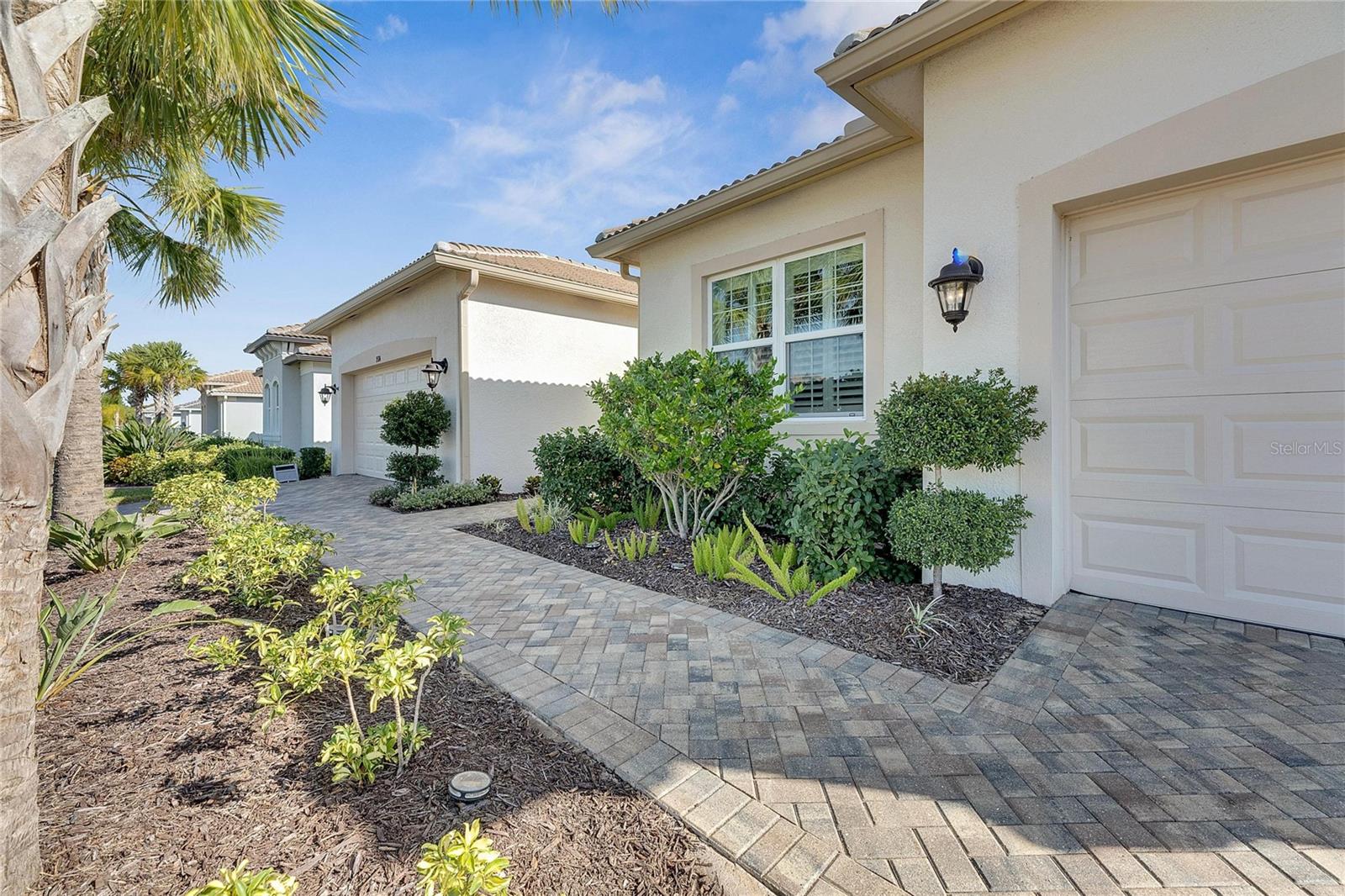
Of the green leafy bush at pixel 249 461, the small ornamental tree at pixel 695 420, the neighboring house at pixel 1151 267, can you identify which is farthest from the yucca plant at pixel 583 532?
the green leafy bush at pixel 249 461

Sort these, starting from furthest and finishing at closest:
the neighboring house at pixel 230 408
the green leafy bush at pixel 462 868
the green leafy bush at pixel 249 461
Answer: the neighboring house at pixel 230 408
the green leafy bush at pixel 249 461
the green leafy bush at pixel 462 868

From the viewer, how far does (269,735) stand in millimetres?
2377

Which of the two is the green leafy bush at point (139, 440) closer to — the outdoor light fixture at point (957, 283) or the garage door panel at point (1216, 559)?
the outdoor light fixture at point (957, 283)

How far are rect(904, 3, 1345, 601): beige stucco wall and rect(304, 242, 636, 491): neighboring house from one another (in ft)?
24.5

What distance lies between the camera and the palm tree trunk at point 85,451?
5805mm

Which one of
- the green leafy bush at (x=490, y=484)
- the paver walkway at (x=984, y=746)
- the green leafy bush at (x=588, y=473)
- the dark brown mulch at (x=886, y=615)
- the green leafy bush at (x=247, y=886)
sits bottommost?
the paver walkway at (x=984, y=746)

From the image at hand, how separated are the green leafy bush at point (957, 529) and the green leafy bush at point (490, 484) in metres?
7.78

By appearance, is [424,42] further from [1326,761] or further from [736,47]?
[1326,761]

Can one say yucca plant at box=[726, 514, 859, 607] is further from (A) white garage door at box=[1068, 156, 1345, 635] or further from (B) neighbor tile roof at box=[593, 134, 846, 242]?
(B) neighbor tile roof at box=[593, 134, 846, 242]

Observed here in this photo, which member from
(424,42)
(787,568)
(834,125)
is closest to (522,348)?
(424,42)

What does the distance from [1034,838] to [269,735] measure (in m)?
3.03

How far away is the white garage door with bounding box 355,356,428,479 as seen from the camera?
1183cm

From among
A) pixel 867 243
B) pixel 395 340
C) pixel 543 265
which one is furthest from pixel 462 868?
pixel 395 340

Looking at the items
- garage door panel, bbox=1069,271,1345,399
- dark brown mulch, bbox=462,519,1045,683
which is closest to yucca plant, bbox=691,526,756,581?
dark brown mulch, bbox=462,519,1045,683
